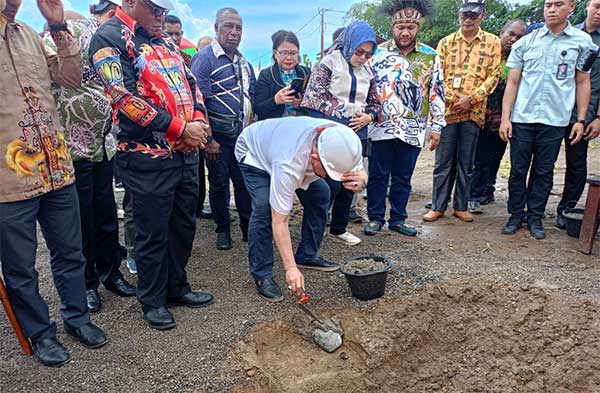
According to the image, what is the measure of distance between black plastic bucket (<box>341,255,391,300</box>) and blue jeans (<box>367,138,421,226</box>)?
129 cm

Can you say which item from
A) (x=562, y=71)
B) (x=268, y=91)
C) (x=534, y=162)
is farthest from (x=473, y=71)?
(x=268, y=91)

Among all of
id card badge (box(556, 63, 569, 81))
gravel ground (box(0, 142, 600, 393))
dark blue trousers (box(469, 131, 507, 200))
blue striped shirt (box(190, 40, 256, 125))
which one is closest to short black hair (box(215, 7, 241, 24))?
blue striped shirt (box(190, 40, 256, 125))

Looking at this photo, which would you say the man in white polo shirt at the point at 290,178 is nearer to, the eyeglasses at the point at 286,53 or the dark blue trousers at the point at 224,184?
the dark blue trousers at the point at 224,184

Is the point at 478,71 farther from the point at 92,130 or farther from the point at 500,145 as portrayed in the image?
the point at 92,130

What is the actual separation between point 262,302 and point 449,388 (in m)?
1.34

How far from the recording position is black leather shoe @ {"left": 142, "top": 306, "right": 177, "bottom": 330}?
2.70 meters

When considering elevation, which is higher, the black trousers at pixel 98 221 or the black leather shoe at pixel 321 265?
the black trousers at pixel 98 221

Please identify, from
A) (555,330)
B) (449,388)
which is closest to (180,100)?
(449,388)

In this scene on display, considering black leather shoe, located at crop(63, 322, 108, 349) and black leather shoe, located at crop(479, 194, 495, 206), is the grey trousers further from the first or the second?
black leather shoe, located at crop(63, 322, 108, 349)

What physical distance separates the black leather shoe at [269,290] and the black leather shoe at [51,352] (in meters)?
1.23

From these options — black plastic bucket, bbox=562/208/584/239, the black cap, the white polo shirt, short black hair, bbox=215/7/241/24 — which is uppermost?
the black cap

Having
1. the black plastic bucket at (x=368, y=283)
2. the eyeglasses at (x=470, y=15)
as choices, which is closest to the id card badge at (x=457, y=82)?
the eyeglasses at (x=470, y=15)

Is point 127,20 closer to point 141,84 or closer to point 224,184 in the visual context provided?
point 141,84

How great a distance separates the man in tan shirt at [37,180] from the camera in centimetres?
211
